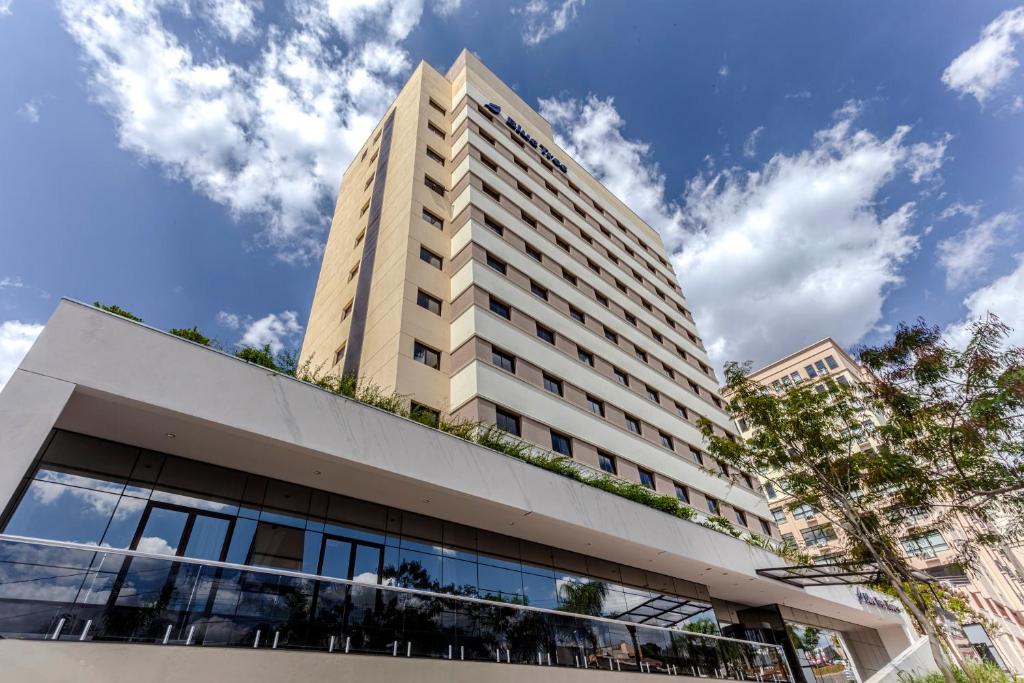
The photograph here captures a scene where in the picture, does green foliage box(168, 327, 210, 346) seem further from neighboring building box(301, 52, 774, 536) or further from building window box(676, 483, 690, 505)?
building window box(676, 483, 690, 505)

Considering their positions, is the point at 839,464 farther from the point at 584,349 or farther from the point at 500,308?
the point at 500,308

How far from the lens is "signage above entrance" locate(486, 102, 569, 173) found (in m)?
30.9

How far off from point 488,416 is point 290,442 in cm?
882

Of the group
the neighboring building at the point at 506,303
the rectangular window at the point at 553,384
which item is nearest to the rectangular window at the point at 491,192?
the neighboring building at the point at 506,303

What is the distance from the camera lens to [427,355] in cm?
1886

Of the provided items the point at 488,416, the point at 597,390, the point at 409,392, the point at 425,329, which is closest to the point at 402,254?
the point at 425,329

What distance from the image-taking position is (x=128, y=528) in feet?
28.4

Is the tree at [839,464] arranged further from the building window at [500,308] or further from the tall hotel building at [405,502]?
the building window at [500,308]

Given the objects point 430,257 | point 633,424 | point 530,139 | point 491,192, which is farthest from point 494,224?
point 633,424

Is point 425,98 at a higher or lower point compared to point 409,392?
higher

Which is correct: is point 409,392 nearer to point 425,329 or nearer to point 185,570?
point 425,329

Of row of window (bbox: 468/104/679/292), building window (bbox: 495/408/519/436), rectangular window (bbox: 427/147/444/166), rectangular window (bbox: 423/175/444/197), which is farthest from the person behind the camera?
row of window (bbox: 468/104/679/292)

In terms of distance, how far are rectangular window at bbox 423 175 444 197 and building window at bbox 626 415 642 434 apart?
14.0m

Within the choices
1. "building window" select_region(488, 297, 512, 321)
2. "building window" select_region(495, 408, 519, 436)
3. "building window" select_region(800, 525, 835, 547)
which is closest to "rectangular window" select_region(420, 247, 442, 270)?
"building window" select_region(488, 297, 512, 321)
